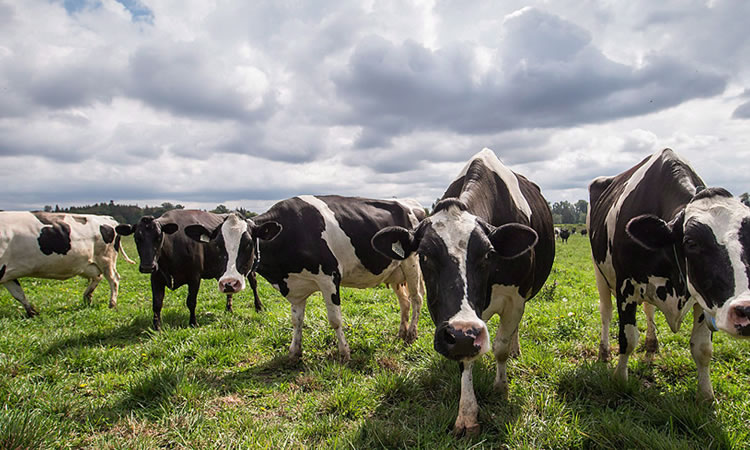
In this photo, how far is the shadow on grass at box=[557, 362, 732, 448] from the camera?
3.08 meters

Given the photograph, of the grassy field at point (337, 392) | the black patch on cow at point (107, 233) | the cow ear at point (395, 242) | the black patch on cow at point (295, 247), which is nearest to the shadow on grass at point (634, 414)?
the grassy field at point (337, 392)

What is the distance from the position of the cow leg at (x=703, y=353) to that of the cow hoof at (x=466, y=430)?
7.29 ft

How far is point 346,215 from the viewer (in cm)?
641

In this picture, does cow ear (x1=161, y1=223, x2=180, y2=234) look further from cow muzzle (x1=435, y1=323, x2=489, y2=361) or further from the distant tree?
the distant tree

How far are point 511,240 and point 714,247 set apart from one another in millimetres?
1411

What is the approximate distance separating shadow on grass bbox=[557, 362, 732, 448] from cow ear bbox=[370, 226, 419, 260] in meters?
2.08

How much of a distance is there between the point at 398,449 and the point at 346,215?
3755mm

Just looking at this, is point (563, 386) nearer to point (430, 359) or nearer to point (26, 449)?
point (430, 359)

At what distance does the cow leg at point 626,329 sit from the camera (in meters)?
4.16

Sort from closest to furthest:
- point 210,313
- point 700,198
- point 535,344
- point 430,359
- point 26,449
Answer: point 26,449 < point 700,198 < point 430,359 < point 535,344 < point 210,313

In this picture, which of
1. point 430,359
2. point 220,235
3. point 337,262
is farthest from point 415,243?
point 220,235

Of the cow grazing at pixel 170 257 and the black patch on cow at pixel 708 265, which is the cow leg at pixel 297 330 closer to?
the cow grazing at pixel 170 257

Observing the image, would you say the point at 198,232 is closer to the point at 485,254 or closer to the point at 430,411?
the point at 430,411

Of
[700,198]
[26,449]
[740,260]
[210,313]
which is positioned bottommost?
[210,313]
